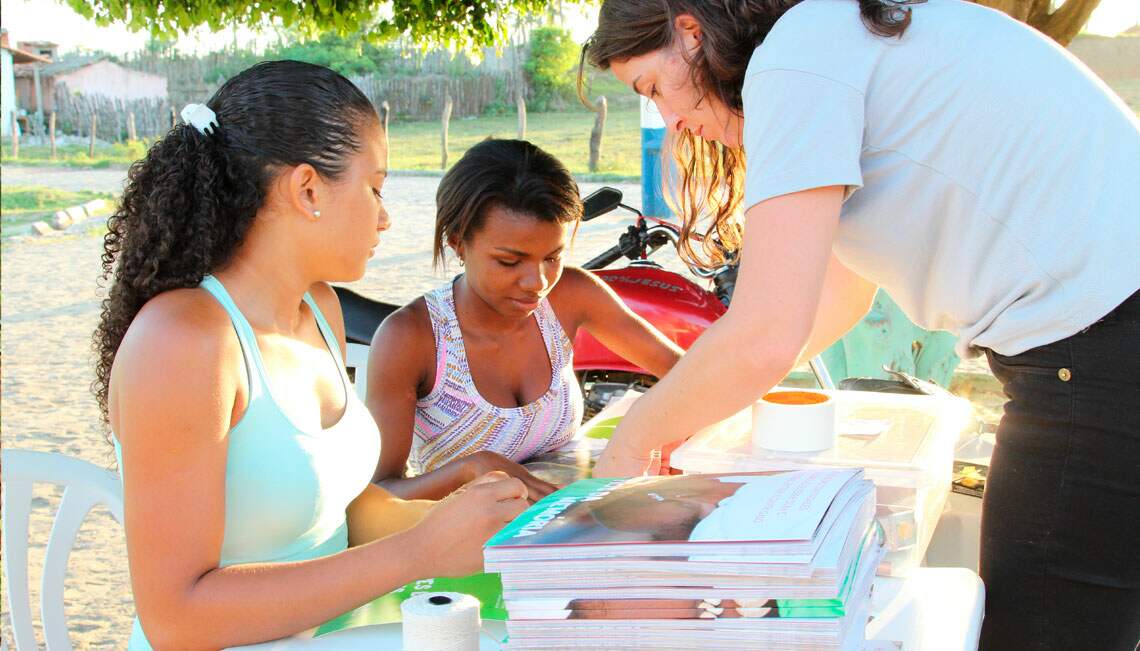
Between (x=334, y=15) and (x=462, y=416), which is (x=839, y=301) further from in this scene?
(x=334, y=15)

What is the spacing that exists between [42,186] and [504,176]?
17808 millimetres

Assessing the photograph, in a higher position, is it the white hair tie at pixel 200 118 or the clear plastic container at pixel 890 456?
the white hair tie at pixel 200 118

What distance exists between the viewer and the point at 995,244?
4.42 feet

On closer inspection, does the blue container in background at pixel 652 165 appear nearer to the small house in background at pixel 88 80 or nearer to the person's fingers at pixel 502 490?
the person's fingers at pixel 502 490

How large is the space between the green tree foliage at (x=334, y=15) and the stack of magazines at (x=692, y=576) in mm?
3890

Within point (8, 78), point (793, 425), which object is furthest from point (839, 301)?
point (8, 78)

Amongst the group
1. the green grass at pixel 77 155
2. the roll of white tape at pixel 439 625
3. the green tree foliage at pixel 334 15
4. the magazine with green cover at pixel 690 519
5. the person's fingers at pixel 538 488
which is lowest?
the green grass at pixel 77 155

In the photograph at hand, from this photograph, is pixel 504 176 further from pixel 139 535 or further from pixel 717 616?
pixel 717 616

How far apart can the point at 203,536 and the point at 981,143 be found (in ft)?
3.45

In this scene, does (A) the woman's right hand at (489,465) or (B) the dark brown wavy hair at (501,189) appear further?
(B) the dark brown wavy hair at (501,189)

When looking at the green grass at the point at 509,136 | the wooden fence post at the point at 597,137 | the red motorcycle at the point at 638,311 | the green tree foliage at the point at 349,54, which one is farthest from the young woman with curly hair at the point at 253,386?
the green tree foliage at the point at 349,54

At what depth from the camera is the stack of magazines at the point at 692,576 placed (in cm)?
84

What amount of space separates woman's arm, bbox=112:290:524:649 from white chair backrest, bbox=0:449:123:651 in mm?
587

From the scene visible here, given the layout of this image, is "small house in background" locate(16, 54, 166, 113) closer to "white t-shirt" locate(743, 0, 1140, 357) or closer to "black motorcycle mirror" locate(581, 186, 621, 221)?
"black motorcycle mirror" locate(581, 186, 621, 221)
